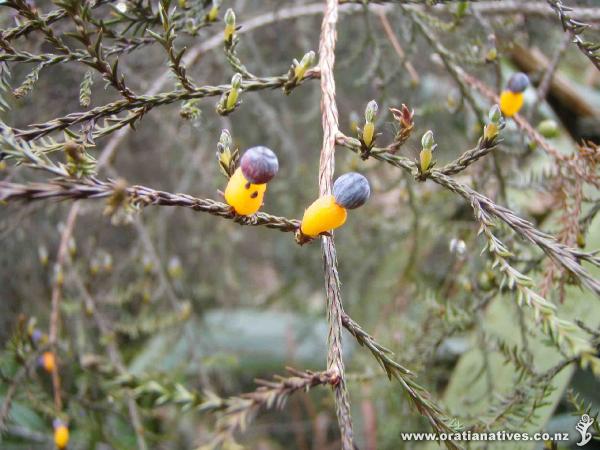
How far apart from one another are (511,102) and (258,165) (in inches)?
24.7

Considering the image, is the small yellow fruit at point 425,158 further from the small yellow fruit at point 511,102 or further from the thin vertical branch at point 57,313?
the thin vertical branch at point 57,313

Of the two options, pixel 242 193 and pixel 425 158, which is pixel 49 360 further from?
pixel 425 158

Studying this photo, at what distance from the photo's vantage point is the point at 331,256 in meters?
0.71

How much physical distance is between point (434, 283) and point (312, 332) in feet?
1.94

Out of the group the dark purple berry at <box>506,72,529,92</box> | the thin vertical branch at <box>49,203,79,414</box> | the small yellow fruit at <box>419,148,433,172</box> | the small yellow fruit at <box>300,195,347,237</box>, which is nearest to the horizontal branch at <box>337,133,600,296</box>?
the small yellow fruit at <box>419,148,433,172</box>


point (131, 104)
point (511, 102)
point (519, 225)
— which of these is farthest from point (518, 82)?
point (131, 104)

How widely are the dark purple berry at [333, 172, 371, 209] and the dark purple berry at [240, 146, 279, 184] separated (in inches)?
3.5

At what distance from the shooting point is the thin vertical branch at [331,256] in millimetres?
616

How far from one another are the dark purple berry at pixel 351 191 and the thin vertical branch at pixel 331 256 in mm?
78

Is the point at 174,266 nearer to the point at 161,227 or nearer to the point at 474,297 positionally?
the point at 161,227

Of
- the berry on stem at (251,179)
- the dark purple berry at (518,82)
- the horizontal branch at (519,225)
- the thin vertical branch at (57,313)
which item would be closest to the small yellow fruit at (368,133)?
the horizontal branch at (519,225)

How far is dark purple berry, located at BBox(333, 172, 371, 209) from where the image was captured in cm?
63

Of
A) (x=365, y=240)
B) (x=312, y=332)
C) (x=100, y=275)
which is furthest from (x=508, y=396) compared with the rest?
(x=100, y=275)

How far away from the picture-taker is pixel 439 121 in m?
2.16
